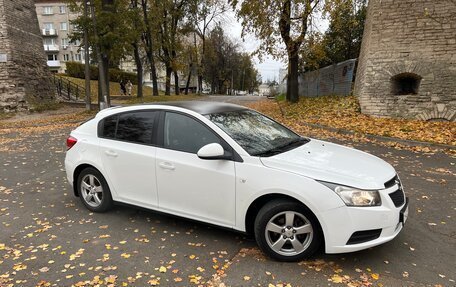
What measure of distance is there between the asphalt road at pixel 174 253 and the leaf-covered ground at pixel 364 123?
5.12 m

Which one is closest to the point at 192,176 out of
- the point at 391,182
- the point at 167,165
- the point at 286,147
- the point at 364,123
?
the point at 167,165

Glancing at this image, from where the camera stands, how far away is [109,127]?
201 inches

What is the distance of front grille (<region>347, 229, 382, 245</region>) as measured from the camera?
3.42 metres

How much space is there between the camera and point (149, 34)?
31.9 meters

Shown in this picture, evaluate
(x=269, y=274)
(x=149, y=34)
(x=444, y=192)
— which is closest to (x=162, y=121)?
(x=269, y=274)

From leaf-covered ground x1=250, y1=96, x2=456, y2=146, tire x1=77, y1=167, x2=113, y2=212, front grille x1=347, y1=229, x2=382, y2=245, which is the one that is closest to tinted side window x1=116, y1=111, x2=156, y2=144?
tire x1=77, y1=167, x2=113, y2=212

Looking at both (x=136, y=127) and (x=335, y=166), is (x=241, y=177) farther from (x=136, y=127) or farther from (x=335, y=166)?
(x=136, y=127)

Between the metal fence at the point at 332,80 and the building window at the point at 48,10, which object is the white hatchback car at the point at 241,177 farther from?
the building window at the point at 48,10

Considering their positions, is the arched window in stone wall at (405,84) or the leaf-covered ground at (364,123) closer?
the leaf-covered ground at (364,123)

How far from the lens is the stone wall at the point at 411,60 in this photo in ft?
42.7

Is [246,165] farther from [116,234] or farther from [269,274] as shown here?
[116,234]

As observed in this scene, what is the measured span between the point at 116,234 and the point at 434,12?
44.4 feet

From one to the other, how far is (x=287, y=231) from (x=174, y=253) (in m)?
1.26

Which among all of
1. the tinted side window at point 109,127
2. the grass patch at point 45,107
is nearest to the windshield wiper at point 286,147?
the tinted side window at point 109,127
